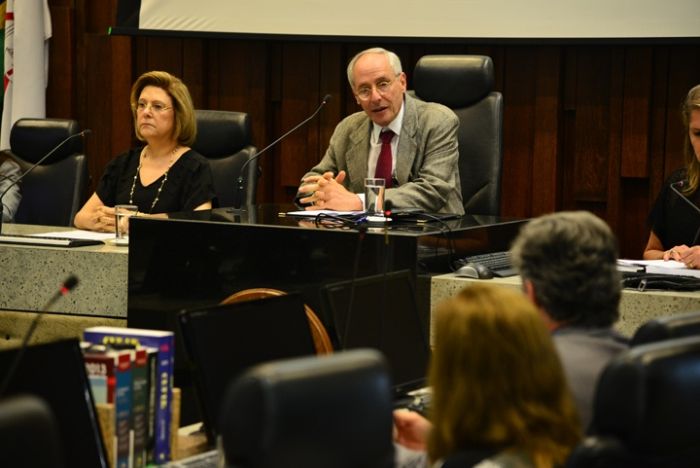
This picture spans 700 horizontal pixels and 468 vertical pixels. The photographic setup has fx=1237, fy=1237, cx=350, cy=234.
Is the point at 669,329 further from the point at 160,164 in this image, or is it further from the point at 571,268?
the point at 160,164

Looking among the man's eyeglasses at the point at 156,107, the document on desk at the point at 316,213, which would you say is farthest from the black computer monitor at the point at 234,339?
the man's eyeglasses at the point at 156,107

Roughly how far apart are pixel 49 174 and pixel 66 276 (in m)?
1.67

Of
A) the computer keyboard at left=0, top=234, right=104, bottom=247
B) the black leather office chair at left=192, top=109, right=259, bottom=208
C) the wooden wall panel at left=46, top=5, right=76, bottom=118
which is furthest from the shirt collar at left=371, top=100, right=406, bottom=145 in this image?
the wooden wall panel at left=46, top=5, right=76, bottom=118

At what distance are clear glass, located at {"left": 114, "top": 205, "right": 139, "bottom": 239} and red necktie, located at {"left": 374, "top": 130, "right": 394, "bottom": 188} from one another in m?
0.85

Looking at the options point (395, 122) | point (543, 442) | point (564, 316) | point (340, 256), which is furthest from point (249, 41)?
point (543, 442)

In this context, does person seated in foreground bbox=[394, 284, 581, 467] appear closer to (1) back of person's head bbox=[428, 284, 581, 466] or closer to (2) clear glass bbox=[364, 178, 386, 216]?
(1) back of person's head bbox=[428, 284, 581, 466]

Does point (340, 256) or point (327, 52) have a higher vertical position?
point (327, 52)

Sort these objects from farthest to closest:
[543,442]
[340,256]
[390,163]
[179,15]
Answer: [179,15] < [390,163] < [340,256] < [543,442]

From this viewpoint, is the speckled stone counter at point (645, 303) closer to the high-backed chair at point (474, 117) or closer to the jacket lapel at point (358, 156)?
the jacket lapel at point (358, 156)

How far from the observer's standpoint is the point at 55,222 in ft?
17.1

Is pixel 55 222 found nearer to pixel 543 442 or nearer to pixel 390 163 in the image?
pixel 390 163

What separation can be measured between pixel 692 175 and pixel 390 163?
1.01 metres

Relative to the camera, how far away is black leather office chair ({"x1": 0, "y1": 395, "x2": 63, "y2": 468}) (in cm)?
119

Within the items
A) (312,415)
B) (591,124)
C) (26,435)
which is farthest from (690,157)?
(26,435)
